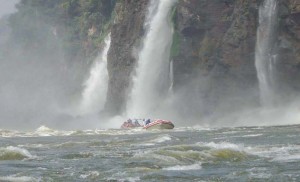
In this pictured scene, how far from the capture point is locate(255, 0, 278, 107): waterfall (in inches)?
2916

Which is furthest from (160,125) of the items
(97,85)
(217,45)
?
(97,85)

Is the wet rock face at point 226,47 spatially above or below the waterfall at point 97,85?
below

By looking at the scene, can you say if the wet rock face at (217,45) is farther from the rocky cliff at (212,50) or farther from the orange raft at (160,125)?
the orange raft at (160,125)

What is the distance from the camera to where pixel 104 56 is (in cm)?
11981

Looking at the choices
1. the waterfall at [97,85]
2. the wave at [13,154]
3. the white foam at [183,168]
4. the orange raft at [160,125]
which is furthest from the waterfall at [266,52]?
the white foam at [183,168]

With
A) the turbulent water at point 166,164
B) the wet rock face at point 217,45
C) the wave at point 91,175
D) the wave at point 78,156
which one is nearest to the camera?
the turbulent water at point 166,164

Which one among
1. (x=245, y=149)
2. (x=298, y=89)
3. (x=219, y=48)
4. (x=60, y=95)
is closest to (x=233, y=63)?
(x=219, y=48)

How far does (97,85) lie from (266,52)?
50.1m

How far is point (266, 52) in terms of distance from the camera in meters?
74.9

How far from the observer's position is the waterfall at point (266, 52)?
74062 mm

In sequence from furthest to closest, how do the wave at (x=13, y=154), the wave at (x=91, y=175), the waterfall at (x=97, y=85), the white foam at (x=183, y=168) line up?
the waterfall at (x=97, y=85) < the wave at (x=13, y=154) < the white foam at (x=183, y=168) < the wave at (x=91, y=175)

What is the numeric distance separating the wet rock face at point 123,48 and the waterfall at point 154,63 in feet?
6.86

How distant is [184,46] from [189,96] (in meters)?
5.84

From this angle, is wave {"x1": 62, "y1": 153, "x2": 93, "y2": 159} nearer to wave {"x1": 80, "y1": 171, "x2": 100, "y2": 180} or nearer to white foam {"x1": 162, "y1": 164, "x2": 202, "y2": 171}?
white foam {"x1": 162, "y1": 164, "x2": 202, "y2": 171}
